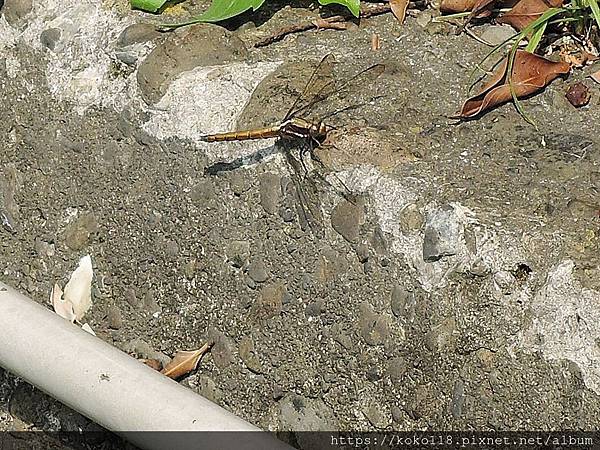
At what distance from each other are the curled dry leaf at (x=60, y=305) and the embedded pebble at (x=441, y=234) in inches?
32.6

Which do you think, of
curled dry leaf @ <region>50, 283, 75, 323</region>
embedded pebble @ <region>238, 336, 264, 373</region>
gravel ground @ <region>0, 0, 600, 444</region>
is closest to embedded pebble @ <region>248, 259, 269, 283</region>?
gravel ground @ <region>0, 0, 600, 444</region>

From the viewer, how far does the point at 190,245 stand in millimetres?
1858

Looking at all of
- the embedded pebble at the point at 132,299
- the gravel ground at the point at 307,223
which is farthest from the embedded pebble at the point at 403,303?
the embedded pebble at the point at 132,299

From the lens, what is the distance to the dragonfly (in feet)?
5.52

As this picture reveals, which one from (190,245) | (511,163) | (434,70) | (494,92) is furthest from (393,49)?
(190,245)

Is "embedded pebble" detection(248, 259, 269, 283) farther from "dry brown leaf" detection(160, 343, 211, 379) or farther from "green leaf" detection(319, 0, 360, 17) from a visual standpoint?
"green leaf" detection(319, 0, 360, 17)

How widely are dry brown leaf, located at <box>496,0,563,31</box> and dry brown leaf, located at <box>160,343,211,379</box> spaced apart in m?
0.81

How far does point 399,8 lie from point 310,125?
1.22 feet

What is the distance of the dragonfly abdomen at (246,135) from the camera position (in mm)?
1713

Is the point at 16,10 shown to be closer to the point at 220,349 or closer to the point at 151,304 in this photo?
the point at 151,304

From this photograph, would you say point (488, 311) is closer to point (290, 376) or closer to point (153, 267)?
point (290, 376)

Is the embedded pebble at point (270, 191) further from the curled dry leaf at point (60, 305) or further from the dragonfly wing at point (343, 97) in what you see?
the curled dry leaf at point (60, 305)

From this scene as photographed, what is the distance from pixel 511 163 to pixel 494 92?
15cm

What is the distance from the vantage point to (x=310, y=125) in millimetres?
1668
